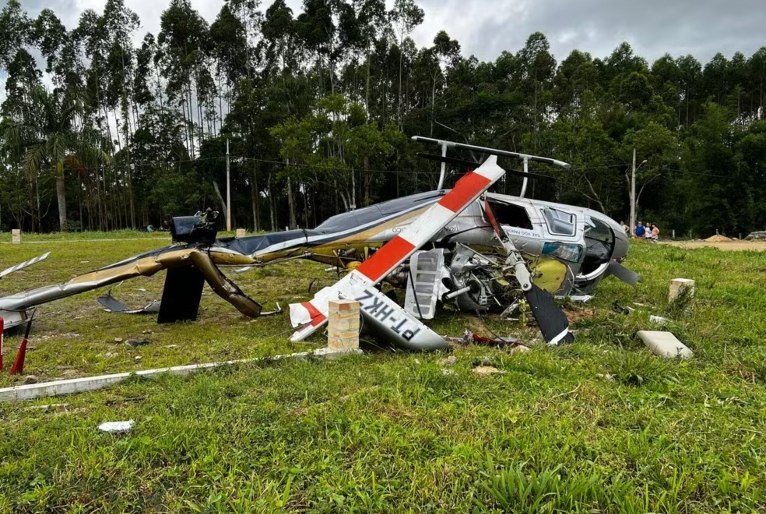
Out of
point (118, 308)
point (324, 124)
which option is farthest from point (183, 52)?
point (118, 308)

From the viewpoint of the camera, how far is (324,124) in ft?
120

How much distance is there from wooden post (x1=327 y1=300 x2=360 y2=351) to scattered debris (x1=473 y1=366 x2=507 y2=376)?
135 cm

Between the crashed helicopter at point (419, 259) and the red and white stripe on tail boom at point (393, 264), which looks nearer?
the red and white stripe on tail boom at point (393, 264)

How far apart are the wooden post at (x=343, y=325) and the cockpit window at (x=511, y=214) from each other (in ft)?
13.7

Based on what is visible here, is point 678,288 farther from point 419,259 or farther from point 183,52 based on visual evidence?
point 183,52

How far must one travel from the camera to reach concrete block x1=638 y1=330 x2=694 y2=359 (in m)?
5.39

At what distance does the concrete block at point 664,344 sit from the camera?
539cm

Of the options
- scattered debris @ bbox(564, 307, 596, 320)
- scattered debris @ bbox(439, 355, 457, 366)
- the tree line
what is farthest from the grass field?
the tree line

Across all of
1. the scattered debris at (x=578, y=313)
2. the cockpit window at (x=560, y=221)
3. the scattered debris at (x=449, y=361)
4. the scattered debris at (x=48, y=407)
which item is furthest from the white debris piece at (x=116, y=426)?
the cockpit window at (x=560, y=221)

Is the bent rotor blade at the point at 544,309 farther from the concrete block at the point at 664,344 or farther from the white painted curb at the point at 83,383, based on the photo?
the white painted curb at the point at 83,383

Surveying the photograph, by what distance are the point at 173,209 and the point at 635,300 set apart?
4120 cm

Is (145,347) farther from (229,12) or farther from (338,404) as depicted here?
(229,12)

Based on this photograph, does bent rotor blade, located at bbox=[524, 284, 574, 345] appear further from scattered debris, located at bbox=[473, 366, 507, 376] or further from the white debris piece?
the white debris piece

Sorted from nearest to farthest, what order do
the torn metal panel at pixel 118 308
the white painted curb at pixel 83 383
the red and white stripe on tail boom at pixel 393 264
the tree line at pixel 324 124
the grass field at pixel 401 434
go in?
the grass field at pixel 401 434 → the white painted curb at pixel 83 383 → the red and white stripe on tail boom at pixel 393 264 → the torn metal panel at pixel 118 308 → the tree line at pixel 324 124
